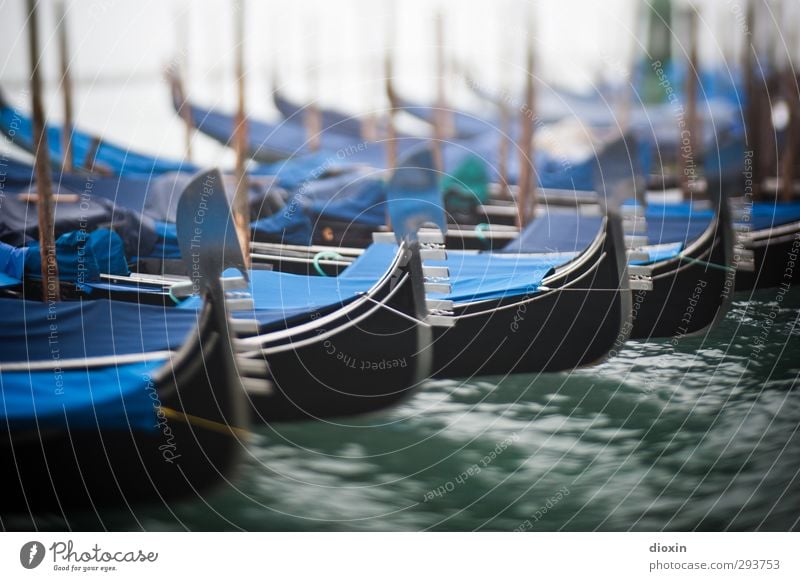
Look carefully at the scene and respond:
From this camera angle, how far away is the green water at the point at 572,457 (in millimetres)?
2053

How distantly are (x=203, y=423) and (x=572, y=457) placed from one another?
822 millimetres

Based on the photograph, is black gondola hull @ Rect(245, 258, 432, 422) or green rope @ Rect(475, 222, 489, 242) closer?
black gondola hull @ Rect(245, 258, 432, 422)

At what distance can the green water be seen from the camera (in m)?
2.05

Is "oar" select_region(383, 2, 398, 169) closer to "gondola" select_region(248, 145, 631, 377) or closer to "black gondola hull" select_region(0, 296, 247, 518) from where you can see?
"gondola" select_region(248, 145, 631, 377)

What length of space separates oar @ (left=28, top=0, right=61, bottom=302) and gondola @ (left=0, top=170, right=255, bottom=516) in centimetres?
7

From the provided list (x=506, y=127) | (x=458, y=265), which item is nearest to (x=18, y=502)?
(x=458, y=265)

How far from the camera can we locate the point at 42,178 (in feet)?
6.74

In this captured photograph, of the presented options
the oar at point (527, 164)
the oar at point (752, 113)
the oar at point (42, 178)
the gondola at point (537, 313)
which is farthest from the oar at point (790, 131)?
the oar at point (42, 178)

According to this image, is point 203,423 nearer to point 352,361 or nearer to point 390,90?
point 352,361

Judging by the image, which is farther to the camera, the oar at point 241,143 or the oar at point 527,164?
the oar at point 527,164

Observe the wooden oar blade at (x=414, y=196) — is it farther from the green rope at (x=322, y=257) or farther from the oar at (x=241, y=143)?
the oar at (x=241, y=143)

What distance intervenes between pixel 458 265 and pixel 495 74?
0.50 meters

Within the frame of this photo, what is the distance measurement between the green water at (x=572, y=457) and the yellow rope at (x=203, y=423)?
0.34 feet

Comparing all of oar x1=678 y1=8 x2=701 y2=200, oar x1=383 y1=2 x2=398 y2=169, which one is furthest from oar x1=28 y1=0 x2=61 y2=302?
oar x1=678 y1=8 x2=701 y2=200
